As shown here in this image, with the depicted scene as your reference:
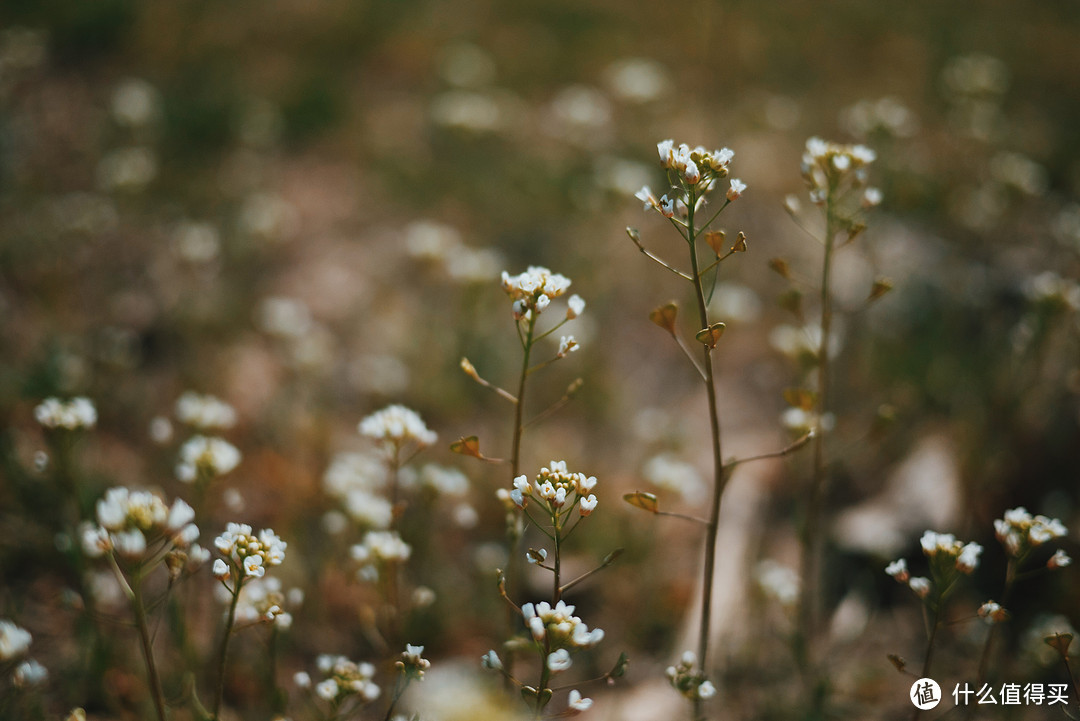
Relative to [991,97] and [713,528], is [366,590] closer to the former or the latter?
[713,528]

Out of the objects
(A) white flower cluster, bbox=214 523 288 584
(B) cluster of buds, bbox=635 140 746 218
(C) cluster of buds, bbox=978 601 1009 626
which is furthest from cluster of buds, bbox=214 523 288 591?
(C) cluster of buds, bbox=978 601 1009 626

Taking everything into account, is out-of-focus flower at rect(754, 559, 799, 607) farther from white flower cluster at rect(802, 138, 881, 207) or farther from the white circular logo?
white flower cluster at rect(802, 138, 881, 207)

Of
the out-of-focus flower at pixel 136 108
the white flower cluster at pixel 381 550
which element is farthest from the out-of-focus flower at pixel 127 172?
the white flower cluster at pixel 381 550

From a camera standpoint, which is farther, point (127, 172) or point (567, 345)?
point (127, 172)

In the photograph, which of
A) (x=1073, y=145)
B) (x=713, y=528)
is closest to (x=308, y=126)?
(x=713, y=528)

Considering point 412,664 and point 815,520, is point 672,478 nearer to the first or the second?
point 815,520

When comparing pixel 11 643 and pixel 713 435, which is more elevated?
pixel 713 435

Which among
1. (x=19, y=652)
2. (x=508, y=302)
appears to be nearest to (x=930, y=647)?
(x=19, y=652)

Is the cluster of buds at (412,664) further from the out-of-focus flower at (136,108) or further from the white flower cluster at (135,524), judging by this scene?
the out-of-focus flower at (136,108)
